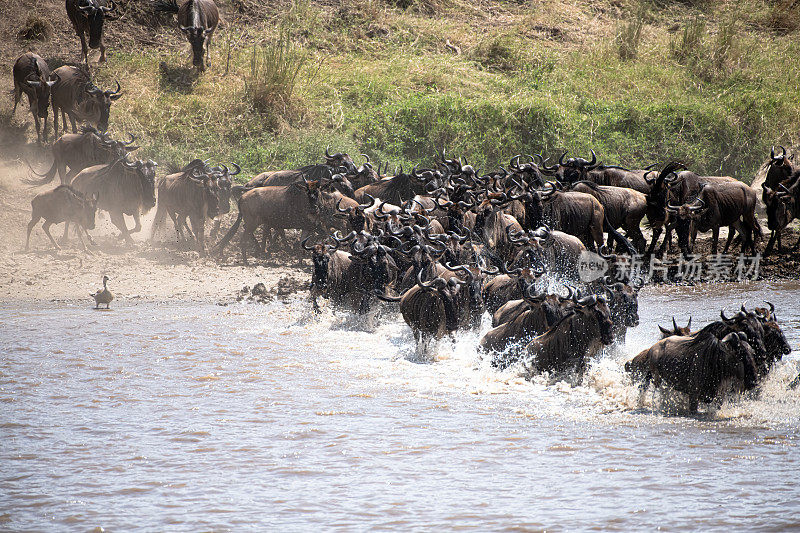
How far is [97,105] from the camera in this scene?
703 inches

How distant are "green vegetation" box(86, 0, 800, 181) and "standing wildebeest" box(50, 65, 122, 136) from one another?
0.73 m

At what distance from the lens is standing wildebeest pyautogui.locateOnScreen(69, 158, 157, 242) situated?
15000 mm

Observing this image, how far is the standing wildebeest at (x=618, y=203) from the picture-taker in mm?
13734

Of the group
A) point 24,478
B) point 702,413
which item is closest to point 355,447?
point 24,478

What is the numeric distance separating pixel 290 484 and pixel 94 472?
55.8 inches

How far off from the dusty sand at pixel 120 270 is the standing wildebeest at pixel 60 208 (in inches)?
18.4

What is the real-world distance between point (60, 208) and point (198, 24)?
29.2ft

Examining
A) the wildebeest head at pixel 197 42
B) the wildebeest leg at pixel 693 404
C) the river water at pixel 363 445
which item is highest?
the wildebeest head at pixel 197 42

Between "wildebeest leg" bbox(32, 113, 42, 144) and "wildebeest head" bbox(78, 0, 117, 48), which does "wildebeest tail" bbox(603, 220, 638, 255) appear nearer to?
"wildebeest leg" bbox(32, 113, 42, 144)

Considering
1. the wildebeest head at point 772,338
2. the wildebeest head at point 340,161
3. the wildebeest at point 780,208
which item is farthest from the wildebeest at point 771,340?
the wildebeest head at point 340,161

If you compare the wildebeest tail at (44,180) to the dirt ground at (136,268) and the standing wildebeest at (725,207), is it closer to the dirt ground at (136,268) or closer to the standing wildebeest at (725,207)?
the dirt ground at (136,268)

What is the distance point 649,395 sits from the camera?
7.22 metres

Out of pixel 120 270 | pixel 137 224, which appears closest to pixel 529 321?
pixel 120 270

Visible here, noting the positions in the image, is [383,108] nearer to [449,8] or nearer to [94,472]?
[449,8]
